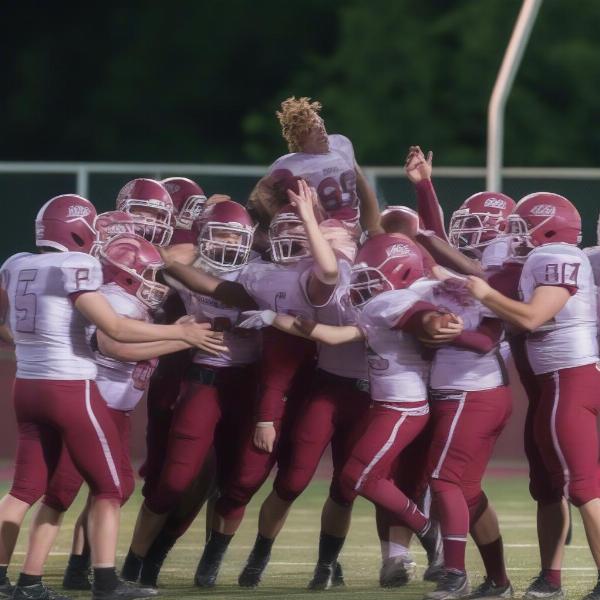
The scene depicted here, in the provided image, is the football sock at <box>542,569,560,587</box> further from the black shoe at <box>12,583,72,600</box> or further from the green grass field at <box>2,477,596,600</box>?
the black shoe at <box>12,583,72,600</box>

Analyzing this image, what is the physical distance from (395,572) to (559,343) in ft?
4.29

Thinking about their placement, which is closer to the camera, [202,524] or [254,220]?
[254,220]

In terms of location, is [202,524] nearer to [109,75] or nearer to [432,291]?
[432,291]

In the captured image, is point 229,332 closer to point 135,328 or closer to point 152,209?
point 152,209

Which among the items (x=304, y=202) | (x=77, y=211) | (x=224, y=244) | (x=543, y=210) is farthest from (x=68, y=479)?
(x=543, y=210)

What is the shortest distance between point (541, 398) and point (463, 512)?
58cm

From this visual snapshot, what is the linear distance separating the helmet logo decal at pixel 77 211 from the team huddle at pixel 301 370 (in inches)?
0.5

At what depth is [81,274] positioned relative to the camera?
7.07m

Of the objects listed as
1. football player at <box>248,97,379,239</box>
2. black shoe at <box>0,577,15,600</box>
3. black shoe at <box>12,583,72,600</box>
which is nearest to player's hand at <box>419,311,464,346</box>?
football player at <box>248,97,379,239</box>

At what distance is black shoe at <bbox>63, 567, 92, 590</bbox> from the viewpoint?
7859mm

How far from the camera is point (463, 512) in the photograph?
24.2 feet

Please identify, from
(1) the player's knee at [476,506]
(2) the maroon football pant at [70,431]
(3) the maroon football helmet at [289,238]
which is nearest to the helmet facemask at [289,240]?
(3) the maroon football helmet at [289,238]

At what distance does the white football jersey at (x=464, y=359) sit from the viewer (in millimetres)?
7520

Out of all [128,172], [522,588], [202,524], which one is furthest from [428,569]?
[128,172]
